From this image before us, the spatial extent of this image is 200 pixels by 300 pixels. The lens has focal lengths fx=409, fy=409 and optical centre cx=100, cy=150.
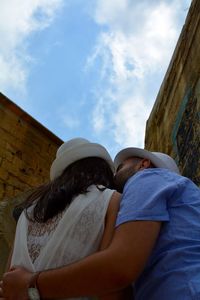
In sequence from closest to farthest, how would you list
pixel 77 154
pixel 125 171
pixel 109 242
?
pixel 109 242 < pixel 77 154 < pixel 125 171

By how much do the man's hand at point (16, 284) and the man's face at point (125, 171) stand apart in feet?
1.75

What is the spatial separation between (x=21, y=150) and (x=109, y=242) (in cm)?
615

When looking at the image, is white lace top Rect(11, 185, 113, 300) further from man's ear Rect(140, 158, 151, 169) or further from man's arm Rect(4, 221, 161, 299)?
man's ear Rect(140, 158, 151, 169)

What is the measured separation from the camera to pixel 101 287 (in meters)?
1.12

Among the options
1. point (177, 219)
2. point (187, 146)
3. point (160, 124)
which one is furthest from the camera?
point (160, 124)

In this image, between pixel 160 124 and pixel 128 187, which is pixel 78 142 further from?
pixel 160 124

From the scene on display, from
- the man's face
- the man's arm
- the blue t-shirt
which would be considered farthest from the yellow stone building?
the man's arm

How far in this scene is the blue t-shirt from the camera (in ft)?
3.67

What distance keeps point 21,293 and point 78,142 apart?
658 mm

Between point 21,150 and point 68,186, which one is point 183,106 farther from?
point 21,150

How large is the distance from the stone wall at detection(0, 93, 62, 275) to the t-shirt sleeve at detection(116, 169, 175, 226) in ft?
17.4

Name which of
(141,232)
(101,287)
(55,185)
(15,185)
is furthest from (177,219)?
(15,185)

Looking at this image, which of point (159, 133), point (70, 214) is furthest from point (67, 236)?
point (159, 133)

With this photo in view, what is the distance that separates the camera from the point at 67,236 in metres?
1.26
